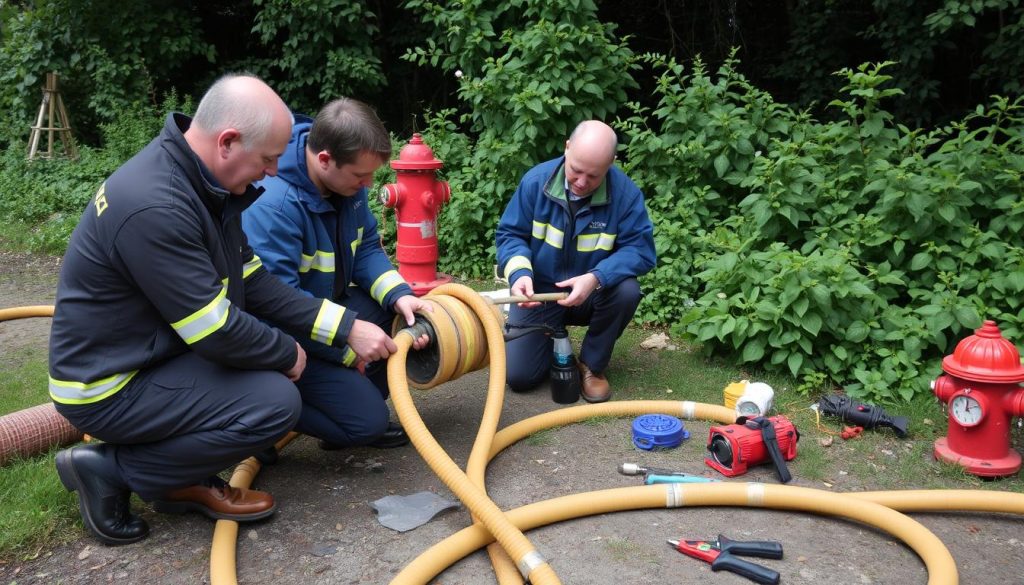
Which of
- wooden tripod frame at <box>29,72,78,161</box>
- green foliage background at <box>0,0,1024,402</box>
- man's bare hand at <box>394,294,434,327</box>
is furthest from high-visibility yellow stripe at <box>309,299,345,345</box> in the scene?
wooden tripod frame at <box>29,72,78,161</box>

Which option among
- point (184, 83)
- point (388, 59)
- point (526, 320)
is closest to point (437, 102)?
point (388, 59)

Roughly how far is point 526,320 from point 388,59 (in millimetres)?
8166

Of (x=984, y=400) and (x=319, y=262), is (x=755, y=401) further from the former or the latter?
(x=319, y=262)

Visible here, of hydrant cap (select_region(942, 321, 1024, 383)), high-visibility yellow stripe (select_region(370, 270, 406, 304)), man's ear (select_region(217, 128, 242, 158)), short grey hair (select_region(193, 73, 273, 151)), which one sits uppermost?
short grey hair (select_region(193, 73, 273, 151))

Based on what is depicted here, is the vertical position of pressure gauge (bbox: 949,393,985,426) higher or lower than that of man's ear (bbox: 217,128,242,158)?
lower

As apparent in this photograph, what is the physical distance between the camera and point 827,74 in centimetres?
932

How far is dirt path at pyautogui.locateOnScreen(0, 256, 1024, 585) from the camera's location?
263 centimetres

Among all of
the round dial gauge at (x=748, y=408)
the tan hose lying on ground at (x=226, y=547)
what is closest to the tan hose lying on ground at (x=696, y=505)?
the tan hose lying on ground at (x=226, y=547)

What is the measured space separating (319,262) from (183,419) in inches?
37.9

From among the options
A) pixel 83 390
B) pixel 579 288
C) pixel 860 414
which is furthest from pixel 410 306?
pixel 860 414

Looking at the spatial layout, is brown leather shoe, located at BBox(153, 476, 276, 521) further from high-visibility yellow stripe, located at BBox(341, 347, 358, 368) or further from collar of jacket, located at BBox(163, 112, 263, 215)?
collar of jacket, located at BBox(163, 112, 263, 215)

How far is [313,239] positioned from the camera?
10.8 feet

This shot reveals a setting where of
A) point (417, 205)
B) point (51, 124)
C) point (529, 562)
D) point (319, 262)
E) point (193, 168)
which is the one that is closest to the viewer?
point (529, 562)

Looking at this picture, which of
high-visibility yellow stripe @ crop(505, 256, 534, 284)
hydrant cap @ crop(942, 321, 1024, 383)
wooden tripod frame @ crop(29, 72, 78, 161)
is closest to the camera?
hydrant cap @ crop(942, 321, 1024, 383)
